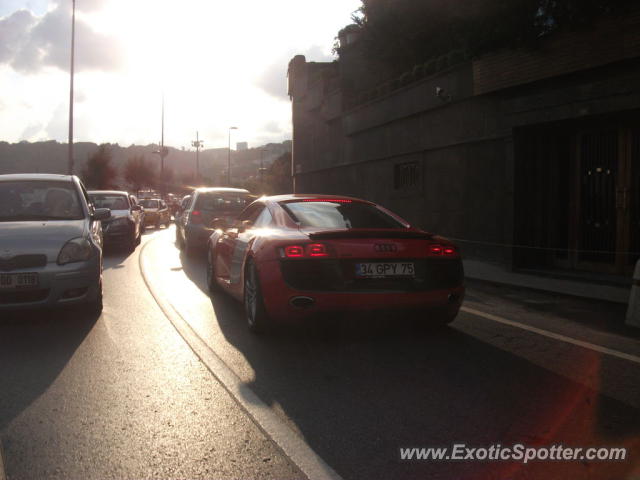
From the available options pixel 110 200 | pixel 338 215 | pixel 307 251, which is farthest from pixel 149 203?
pixel 307 251

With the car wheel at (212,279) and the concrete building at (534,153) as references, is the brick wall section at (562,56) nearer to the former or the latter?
the concrete building at (534,153)

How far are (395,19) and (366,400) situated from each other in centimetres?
1467

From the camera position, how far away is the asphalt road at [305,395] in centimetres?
304

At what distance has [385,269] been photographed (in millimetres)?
5254

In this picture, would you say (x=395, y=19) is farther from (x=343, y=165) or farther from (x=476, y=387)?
(x=476, y=387)

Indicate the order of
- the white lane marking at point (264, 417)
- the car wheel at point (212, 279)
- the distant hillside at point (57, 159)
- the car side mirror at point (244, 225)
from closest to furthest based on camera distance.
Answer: the white lane marking at point (264, 417) → the car side mirror at point (244, 225) → the car wheel at point (212, 279) → the distant hillside at point (57, 159)

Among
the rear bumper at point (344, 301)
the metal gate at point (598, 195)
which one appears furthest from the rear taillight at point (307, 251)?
the metal gate at point (598, 195)

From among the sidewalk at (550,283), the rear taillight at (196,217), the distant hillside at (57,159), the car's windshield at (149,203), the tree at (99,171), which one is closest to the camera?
the sidewalk at (550,283)

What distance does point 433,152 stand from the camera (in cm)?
1591

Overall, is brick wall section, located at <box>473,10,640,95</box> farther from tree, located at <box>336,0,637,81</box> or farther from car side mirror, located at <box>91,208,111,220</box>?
car side mirror, located at <box>91,208,111,220</box>

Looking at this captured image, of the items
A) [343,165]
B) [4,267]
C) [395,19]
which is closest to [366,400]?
[4,267]

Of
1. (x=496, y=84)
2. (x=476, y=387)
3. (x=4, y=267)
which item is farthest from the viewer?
(x=496, y=84)

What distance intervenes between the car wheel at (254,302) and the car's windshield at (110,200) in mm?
11950

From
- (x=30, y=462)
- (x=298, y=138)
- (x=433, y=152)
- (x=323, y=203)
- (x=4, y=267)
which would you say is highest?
(x=298, y=138)
